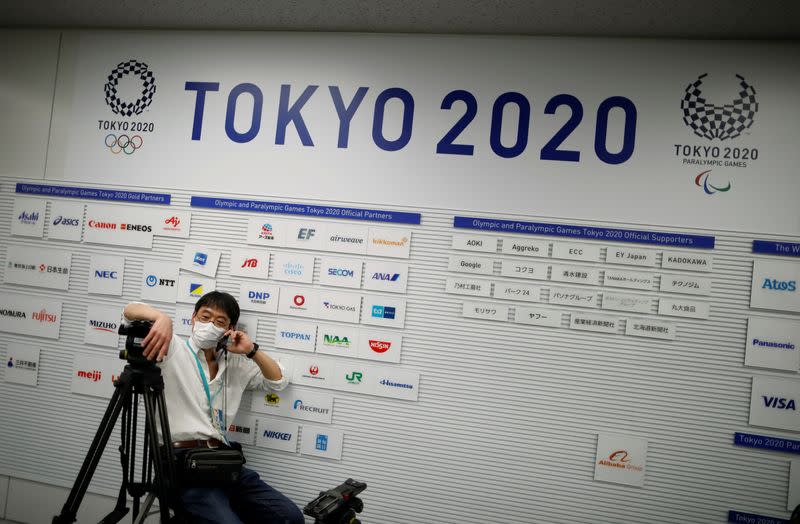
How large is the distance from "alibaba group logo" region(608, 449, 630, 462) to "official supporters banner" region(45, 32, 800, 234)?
4.16ft

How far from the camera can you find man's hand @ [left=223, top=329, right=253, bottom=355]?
295 centimetres

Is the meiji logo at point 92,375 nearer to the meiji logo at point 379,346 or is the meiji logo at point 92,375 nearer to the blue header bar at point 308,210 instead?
the blue header bar at point 308,210

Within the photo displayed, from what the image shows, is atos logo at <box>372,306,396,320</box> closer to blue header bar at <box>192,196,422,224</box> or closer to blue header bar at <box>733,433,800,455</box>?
blue header bar at <box>192,196,422,224</box>

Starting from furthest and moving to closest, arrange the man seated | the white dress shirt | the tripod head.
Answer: the white dress shirt → the man seated → the tripod head

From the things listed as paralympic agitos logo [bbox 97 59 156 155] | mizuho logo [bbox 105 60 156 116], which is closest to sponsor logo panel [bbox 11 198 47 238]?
paralympic agitos logo [bbox 97 59 156 155]

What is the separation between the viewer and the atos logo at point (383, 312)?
3.09 metres

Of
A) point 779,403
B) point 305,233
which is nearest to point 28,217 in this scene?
point 305,233

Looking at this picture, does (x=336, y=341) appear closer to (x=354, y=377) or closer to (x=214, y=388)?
(x=354, y=377)

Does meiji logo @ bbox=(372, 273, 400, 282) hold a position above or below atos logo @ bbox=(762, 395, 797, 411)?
above

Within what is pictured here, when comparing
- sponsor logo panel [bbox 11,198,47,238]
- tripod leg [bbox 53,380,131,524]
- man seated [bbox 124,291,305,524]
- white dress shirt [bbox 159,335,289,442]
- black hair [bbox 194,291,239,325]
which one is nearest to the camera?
tripod leg [bbox 53,380,131,524]

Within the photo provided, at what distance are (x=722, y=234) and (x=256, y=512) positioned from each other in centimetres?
293

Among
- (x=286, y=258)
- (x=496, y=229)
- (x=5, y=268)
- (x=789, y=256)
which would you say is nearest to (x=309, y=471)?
(x=286, y=258)

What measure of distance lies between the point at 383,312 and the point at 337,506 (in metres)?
1.08

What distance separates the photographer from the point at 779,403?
8.96 ft
